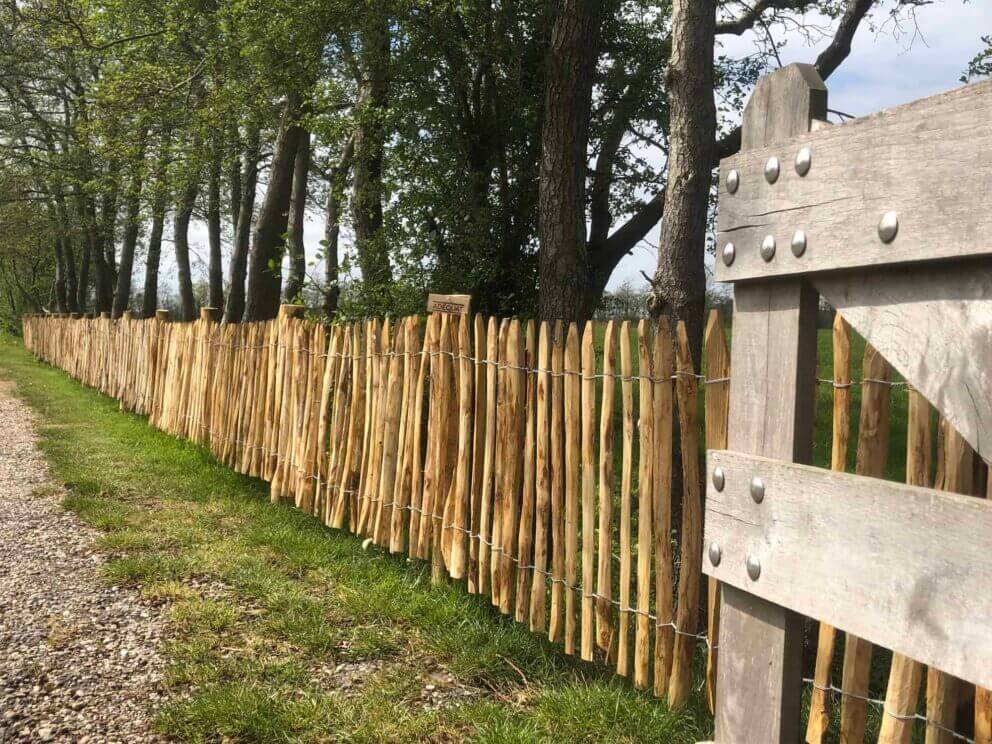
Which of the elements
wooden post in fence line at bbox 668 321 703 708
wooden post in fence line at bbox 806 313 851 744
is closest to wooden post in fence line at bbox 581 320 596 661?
wooden post in fence line at bbox 668 321 703 708

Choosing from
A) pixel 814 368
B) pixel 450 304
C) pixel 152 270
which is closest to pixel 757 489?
pixel 814 368

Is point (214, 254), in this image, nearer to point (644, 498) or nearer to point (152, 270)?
point (152, 270)

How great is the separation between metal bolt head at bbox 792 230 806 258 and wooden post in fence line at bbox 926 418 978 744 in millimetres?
1140

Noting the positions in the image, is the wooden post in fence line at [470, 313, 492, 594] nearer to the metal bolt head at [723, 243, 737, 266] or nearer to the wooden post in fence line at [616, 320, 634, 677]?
the wooden post in fence line at [616, 320, 634, 677]

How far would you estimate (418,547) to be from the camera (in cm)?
491

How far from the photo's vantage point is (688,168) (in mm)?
5191

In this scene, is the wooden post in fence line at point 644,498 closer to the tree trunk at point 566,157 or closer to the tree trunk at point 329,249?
the tree trunk at point 566,157

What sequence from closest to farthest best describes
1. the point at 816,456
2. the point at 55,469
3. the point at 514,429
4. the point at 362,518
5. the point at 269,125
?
the point at 514,429 → the point at 362,518 → the point at 55,469 → the point at 816,456 → the point at 269,125

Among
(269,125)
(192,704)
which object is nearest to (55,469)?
(192,704)

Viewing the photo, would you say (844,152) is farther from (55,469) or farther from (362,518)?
(55,469)

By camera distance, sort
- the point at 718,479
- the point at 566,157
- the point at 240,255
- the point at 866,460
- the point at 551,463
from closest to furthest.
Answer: the point at 718,479
the point at 866,460
the point at 551,463
the point at 566,157
the point at 240,255

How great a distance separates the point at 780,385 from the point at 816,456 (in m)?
7.60

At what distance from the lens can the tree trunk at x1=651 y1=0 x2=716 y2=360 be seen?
5.05m

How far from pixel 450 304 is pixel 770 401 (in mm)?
3076
